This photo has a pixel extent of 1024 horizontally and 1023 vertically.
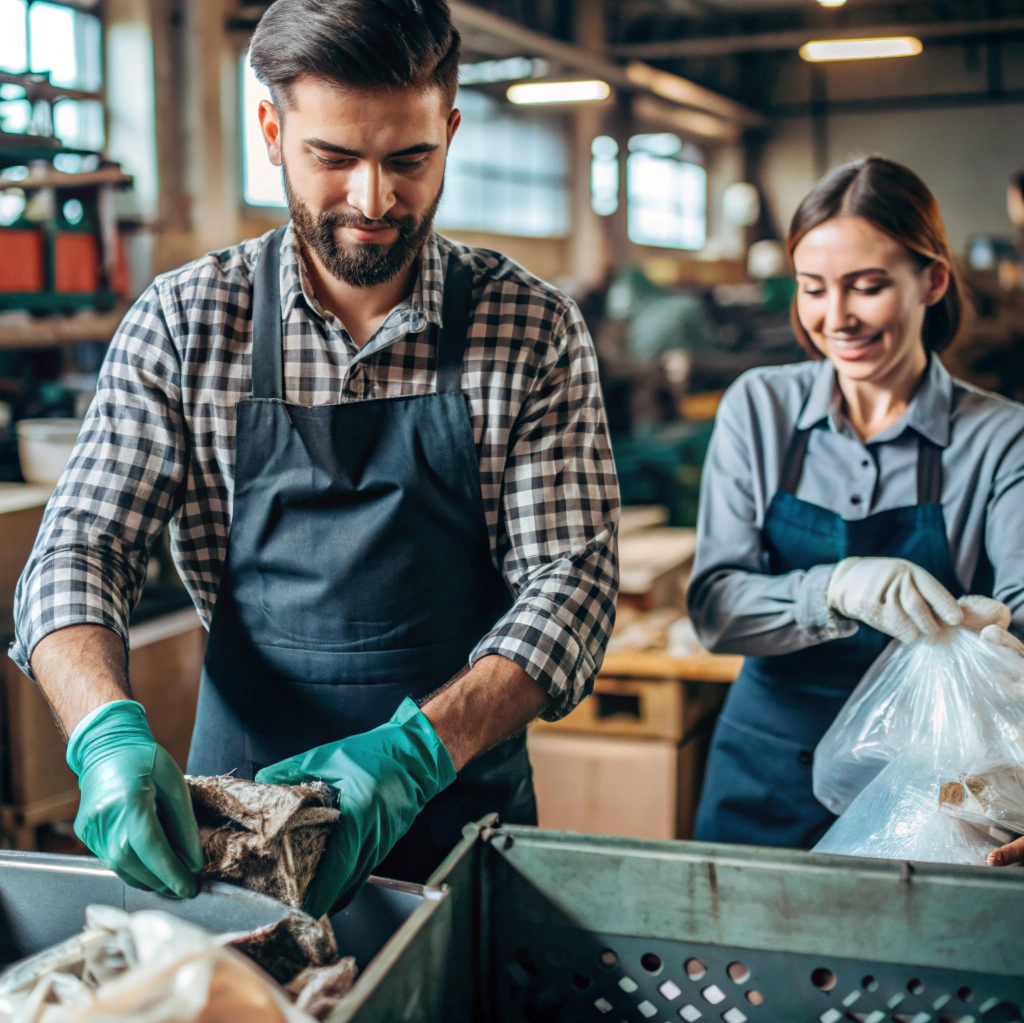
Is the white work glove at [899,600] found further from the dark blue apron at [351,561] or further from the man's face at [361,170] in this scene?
the man's face at [361,170]

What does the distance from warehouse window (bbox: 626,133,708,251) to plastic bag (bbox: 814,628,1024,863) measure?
36.7ft

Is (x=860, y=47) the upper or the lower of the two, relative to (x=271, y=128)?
upper

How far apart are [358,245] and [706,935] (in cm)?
85

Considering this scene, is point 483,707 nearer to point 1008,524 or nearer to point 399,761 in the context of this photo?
point 399,761

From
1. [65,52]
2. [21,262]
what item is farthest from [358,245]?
[65,52]

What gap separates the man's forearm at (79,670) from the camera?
1153mm

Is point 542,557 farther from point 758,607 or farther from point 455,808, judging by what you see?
point 758,607

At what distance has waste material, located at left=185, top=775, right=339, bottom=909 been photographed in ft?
3.02

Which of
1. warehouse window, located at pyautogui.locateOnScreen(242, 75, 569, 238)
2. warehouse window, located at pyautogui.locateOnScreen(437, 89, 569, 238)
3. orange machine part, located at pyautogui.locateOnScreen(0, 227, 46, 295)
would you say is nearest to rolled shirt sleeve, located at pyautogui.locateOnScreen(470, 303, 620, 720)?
orange machine part, located at pyautogui.locateOnScreen(0, 227, 46, 295)

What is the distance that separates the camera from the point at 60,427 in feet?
8.10

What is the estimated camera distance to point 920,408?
1.70 metres

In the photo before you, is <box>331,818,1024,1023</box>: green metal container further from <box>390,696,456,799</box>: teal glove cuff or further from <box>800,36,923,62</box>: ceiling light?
<box>800,36,923,62</box>: ceiling light

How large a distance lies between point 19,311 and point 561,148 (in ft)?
28.1

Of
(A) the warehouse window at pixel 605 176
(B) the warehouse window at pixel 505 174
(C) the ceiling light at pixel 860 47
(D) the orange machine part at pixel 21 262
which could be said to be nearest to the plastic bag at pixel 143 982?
(D) the orange machine part at pixel 21 262
